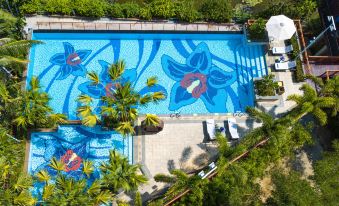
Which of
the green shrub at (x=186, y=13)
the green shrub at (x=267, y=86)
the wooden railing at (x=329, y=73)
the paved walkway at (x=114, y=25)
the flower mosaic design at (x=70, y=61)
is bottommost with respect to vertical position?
the green shrub at (x=267, y=86)

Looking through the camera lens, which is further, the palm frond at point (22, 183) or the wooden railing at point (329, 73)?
the wooden railing at point (329, 73)

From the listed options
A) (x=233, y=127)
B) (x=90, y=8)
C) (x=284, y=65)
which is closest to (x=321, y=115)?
(x=233, y=127)

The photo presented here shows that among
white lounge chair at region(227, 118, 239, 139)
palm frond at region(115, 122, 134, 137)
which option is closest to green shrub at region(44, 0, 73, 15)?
palm frond at region(115, 122, 134, 137)

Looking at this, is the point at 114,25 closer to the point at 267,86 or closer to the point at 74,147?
the point at 74,147

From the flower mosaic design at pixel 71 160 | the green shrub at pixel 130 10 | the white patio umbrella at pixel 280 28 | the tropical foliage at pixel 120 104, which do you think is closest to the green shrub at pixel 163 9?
the green shrub at pixel 130 10

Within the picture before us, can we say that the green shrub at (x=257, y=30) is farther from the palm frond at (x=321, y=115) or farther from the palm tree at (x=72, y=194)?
the palm tree at (x=72, y=194)

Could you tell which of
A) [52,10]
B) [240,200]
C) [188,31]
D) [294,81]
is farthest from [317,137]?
[52,10]

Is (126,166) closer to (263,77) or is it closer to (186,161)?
(186,161)

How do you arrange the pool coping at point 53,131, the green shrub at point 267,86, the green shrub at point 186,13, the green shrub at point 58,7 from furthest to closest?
1. the green shrub at point 186,13
2. the green shrub at point 58,7
3. the green shrub at point 267,86
4. the pool coping at point 53,131
